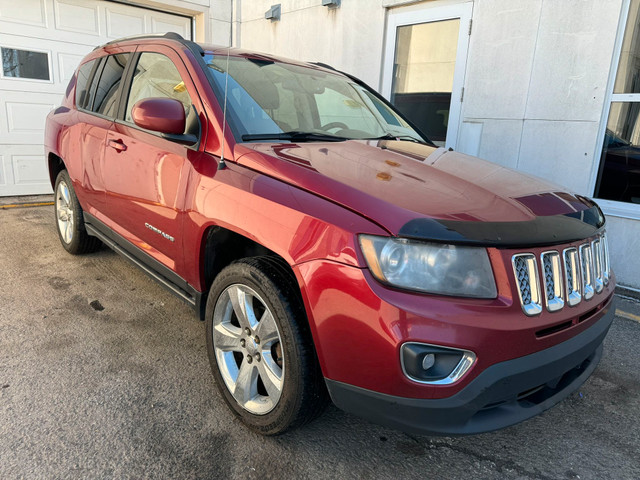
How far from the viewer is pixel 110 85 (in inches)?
137

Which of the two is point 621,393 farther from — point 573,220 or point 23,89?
point 23,89

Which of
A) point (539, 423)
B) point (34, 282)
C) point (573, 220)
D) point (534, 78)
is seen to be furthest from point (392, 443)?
point (534, 78)

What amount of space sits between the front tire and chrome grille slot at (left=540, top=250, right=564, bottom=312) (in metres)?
0.92

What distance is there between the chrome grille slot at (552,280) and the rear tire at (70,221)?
12.0ft

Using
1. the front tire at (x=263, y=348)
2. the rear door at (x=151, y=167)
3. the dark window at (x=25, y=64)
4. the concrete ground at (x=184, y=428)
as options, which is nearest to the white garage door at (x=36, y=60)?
the dark window at (x=25, y=64)

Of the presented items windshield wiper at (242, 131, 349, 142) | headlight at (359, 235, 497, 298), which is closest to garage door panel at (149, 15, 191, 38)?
windshield wiper at (242, 131, 349, 142)

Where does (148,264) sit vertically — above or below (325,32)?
below

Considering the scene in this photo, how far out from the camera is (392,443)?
215 cm

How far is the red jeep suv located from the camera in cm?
159

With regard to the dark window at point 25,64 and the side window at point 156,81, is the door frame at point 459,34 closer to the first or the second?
the side window at point 156,81

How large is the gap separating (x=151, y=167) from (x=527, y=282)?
81.1 inches

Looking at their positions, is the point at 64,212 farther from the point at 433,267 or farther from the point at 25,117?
the point at 433,267

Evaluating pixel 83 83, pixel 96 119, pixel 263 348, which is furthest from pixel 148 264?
pixel 83 83

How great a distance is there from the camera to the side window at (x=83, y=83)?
3.87m
